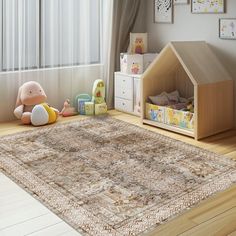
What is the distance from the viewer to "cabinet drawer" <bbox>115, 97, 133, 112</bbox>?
459cm

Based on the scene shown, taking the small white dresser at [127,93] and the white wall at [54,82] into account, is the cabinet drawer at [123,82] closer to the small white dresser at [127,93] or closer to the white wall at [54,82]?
the small white dresser at [127,93]

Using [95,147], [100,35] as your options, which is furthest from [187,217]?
[100,35]

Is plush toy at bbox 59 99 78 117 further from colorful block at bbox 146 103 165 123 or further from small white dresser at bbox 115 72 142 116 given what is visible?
colorful block at bbox 146 103 165 123

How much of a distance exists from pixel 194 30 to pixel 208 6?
306mm

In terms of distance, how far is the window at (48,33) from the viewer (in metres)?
4.07

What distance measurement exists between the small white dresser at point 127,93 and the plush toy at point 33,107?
810mm

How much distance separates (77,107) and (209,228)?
2.79 metres

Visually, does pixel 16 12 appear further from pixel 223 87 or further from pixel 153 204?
pixel 153 204

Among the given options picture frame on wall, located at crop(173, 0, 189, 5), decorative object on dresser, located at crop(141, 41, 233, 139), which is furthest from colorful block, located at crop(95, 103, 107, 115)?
picture frame on wall, located at crop(173, 0, 189, 5)

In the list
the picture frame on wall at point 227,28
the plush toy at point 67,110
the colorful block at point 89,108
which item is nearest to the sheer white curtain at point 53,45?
the plush toy at point 67,110

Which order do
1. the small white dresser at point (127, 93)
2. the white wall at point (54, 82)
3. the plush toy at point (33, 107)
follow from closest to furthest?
the plush toy at point (33, 107) → the white wall at point (54, 82) → the small white dresser at point (127, 93)

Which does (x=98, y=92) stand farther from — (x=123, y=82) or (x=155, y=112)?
(x=155, y=112)

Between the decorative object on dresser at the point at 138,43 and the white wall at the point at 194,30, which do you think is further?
the decorative object on dresser at the point at 138,43

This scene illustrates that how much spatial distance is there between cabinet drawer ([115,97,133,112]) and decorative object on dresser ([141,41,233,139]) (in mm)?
438
